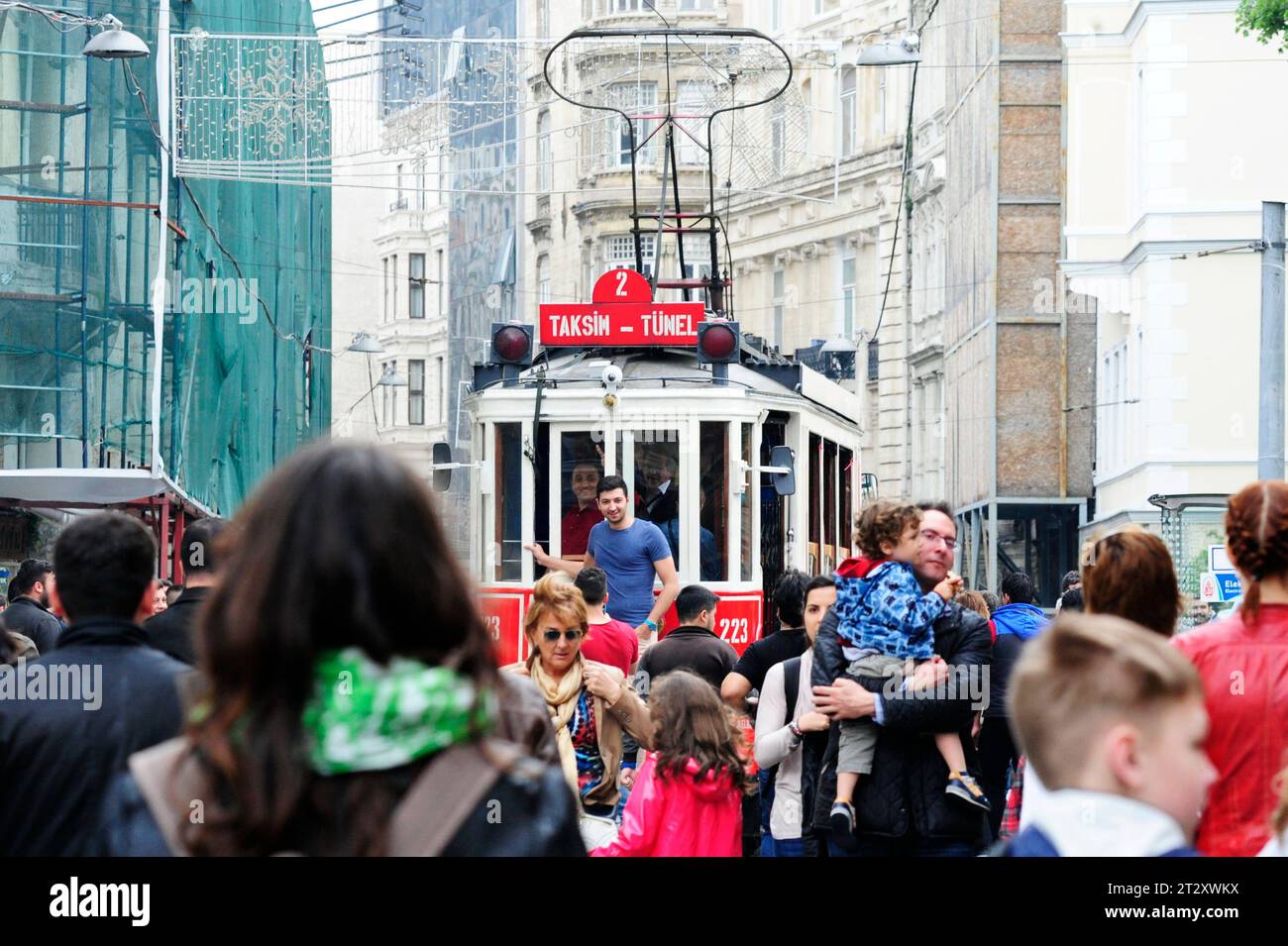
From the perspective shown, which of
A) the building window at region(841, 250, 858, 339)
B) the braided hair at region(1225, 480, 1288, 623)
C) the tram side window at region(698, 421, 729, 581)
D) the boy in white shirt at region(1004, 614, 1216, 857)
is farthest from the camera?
the building window at region(841, 250, 858, 339)

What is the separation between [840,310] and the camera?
44719mm

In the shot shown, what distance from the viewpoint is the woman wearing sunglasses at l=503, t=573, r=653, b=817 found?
6.46m

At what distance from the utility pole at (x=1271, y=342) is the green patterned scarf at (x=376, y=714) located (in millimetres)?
14239

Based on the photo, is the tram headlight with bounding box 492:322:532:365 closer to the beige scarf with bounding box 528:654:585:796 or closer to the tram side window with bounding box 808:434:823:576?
the tram side window with bounding box 808:434:823:576

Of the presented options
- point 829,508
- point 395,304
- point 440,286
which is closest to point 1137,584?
point 829,508

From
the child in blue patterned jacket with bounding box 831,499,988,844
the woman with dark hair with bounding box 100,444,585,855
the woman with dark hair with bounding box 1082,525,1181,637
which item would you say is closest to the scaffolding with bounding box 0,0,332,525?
the child in blue patterned jacket with bounding box 831,499,988,844

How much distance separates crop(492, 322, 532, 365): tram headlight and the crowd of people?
520 cm

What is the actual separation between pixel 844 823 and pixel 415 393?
51964 mm

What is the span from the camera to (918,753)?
5.71 metres

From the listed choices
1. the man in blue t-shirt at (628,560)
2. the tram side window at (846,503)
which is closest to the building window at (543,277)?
the tram side window at (846,503)
